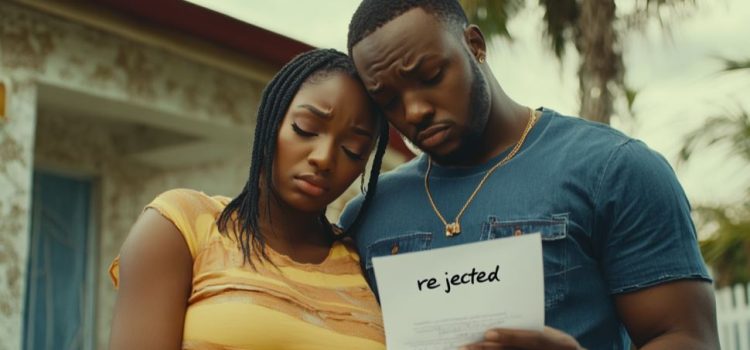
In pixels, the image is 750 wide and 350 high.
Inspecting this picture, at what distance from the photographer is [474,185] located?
2.95 m

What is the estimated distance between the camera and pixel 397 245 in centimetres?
305

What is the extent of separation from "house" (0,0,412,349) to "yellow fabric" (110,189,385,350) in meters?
3.27

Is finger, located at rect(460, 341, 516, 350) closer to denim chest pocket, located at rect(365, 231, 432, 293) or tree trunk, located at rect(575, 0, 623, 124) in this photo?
denim chest pocket, located at rect(365, 231, 432, 293)

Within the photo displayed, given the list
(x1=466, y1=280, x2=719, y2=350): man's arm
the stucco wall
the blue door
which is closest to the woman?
(x1=466, y1=280, x2=719, y2=350): man's arm

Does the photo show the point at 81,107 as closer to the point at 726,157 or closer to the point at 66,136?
the point at 66,136

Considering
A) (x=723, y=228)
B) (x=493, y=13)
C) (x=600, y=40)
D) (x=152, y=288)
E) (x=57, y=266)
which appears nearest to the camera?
(x=152, y=288)

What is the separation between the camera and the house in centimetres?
587

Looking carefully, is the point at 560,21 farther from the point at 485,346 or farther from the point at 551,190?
the point at 485,346

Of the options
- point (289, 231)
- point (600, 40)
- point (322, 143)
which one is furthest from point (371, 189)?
point (600, 40)

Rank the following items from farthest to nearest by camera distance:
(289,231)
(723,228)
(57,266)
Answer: (723,228)
(57,266)
(289,231)

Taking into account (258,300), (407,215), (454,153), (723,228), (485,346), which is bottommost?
(485,346)

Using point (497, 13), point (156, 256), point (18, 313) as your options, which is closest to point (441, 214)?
point (156, 256)

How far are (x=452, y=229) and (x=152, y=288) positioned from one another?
31.0 inches

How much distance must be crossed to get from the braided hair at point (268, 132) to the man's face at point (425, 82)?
5.4 inches
